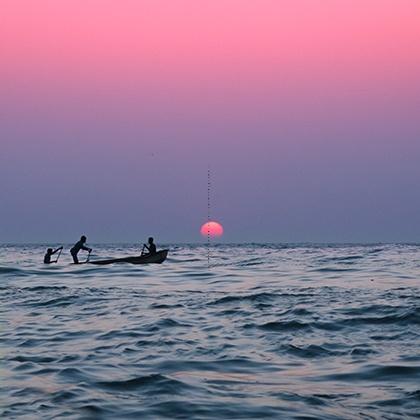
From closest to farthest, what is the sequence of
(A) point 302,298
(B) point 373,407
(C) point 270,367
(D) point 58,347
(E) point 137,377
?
(B) point 373,407 < (E) point 137,377 < (C) point 270,367 < (D) point 58,347 < (A) point 302,298

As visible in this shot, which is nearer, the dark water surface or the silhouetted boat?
the dark water surface

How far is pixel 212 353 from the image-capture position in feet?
44.8

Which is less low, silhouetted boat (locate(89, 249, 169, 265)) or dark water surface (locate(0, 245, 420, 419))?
silhouetted boat (locate(89, 249, 169, 265))

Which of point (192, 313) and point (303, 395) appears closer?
point (303, 395)

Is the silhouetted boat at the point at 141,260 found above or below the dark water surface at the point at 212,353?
above

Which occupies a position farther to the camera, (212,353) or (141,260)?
(141,260)

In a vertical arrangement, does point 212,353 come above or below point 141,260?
below

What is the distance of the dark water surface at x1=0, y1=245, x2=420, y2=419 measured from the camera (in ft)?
31.2

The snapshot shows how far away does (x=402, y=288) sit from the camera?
1080 inches

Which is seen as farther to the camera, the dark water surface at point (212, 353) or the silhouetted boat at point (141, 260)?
the silhouetted boat at point (141, 260)

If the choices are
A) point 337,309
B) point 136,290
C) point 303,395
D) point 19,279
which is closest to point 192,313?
point 337,309

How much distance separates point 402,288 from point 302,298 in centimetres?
543

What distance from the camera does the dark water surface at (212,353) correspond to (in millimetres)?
9500

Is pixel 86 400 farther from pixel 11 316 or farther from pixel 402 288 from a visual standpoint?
pixel 402 288
